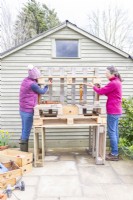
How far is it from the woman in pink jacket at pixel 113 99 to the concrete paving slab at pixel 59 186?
Answer: 1.35m

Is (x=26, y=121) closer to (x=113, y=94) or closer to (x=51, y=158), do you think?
(x=51, y=158)

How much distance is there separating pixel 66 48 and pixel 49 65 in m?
0.63

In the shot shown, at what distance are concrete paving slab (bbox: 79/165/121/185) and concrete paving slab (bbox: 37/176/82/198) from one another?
7.7 inches

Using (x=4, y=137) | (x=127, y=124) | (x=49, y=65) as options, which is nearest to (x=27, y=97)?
(x=49, y=65)

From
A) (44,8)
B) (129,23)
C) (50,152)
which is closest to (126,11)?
(129,23)

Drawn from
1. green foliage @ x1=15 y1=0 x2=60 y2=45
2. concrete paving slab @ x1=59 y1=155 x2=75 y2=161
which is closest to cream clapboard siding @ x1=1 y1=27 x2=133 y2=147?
concrete paving slab @ x1=59 y1=155 x2=75 y2=161

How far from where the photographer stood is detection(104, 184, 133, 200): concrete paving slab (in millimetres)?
3678

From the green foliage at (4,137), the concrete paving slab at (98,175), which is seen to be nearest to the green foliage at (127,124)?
the concrete paving slab at (98,175)

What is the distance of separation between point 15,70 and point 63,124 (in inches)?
88.8

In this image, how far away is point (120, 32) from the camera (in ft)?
→ 72.0

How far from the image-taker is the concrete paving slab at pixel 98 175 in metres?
4.31

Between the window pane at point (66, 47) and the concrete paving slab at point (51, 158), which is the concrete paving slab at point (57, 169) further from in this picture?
the window pane at point (66, 47)

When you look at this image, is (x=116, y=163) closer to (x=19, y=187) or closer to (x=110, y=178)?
(x=110, y=178)

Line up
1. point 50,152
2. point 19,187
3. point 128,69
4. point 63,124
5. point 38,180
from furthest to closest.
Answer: point 128,69
point 50,152
point 63,124
point 38,180
point 19,187
